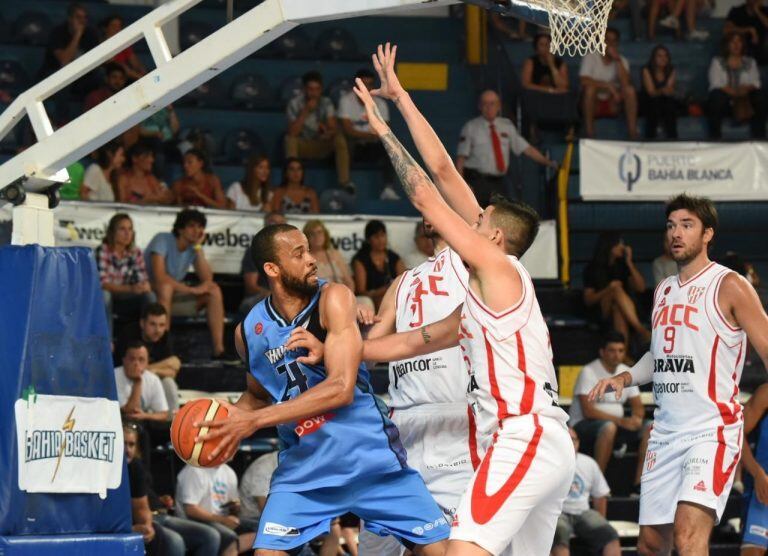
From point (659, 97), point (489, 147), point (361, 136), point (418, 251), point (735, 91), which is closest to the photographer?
point (418, 251)

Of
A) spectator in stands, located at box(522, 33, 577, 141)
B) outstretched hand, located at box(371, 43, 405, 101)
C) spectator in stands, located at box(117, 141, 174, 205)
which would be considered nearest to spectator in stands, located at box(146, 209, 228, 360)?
spectator in stands, located at box(117, 141, 174, 205)

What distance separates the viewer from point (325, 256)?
43.3ft

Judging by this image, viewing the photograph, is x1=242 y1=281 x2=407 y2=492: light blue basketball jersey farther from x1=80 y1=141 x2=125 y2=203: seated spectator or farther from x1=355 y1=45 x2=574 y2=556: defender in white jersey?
x1=80 y1=141 x2=125 y2=203: seated spectator

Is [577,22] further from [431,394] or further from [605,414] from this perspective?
[605,414]

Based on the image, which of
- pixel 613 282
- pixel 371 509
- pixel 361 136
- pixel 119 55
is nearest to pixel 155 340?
pixel 119 55

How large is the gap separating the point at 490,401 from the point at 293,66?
1145 cm

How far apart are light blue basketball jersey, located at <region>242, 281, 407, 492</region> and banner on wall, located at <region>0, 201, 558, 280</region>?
604 centimetres

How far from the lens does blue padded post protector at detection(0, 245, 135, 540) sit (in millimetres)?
7684

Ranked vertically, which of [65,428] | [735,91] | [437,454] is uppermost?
[735,91]

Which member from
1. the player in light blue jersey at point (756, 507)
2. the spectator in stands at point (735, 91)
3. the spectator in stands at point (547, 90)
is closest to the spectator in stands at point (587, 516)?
the player in light blue jersey at point (756, 507)

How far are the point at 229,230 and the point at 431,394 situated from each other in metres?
6.40

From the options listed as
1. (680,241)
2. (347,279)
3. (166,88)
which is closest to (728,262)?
(347,279)

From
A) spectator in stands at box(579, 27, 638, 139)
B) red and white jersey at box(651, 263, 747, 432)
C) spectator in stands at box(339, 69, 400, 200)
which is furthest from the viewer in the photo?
spectator in stands at box(579, 27, 638, 139)

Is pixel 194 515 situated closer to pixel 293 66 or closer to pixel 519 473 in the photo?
pixel 519 473
